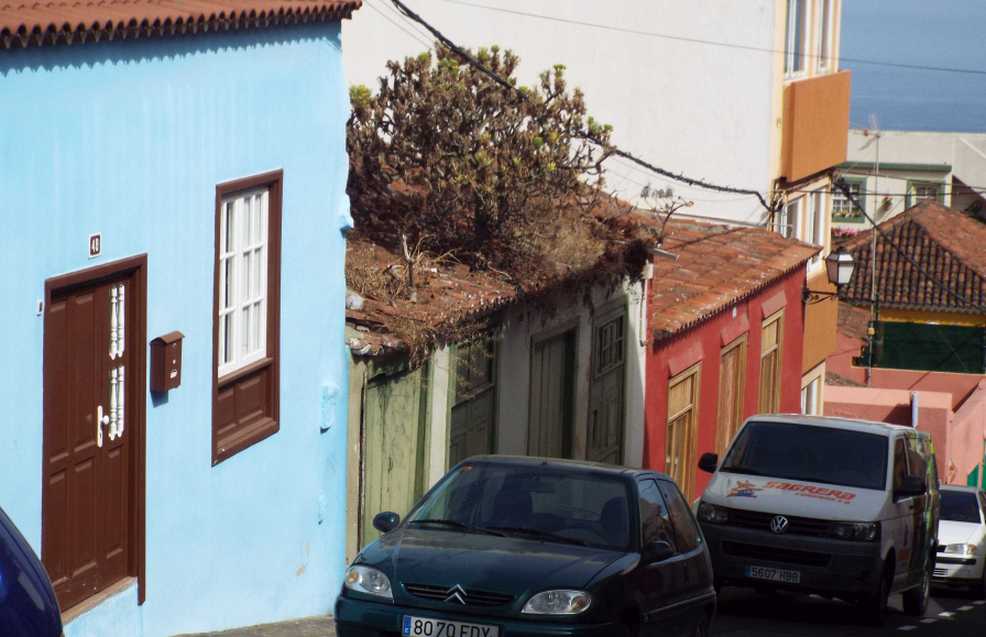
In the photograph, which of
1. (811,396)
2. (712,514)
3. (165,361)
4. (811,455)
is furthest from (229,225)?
(811,396)

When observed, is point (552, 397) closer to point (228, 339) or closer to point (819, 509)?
point (819, 509)

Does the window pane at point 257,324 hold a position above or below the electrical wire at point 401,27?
below

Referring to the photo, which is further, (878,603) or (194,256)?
(878,603)

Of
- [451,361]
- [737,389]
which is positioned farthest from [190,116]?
[737,389]

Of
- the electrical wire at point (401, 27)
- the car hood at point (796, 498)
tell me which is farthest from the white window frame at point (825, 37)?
the car hood at point (796, 498)

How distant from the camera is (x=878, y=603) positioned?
15.4 meters

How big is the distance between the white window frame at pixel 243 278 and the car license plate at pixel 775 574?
5550 mm

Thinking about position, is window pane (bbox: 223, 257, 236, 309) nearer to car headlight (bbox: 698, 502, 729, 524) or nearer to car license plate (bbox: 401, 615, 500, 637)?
car license plate (bbox: 401, 615, 500, 637)

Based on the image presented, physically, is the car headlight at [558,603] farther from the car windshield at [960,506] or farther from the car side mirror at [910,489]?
the car windshield at [960,506]

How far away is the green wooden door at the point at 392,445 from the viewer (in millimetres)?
14125

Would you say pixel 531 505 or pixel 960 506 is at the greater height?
pixel 531 505

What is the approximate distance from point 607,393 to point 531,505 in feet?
35.2

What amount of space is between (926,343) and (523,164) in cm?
3491

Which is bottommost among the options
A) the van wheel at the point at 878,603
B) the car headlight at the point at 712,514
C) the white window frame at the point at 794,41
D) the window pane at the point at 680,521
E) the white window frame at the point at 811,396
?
the white window frame at the point at 811,396
